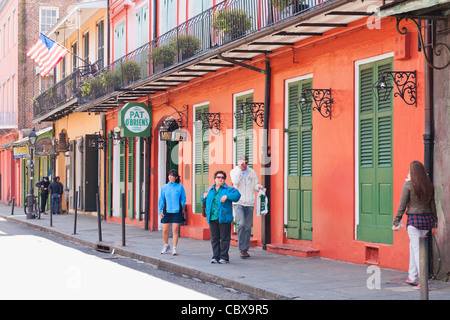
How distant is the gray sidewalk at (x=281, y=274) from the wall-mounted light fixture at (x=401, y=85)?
2.59 meters

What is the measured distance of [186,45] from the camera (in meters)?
17.8

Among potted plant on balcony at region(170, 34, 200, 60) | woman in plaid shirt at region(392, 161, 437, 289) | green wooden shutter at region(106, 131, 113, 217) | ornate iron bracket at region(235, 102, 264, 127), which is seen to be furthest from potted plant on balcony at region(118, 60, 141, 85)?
woman in plaid shirt at region(392, 161, 437, 289)

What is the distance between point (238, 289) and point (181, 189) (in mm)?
4488

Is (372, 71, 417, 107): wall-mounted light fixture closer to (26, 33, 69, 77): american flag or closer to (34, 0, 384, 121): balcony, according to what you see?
(34, 0, 384, 121): balcony

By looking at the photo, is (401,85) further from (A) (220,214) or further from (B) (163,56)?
(B) (163,56)

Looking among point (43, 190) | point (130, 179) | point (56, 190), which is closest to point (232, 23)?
point (130, 179)

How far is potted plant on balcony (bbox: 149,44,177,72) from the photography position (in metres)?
18.7

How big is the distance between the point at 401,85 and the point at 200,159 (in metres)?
8.60

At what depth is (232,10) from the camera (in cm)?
1529

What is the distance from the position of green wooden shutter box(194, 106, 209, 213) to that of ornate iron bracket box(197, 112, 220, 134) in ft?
0.75

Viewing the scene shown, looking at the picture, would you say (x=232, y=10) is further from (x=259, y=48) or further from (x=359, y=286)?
(x=359, y=286)

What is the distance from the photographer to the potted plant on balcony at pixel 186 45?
57.6ft

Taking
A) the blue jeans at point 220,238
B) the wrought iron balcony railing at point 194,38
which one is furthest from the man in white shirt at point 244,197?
the wrought iron balcony railing at point 194,38

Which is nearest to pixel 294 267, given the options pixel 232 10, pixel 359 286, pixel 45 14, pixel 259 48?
pixel 359 286
